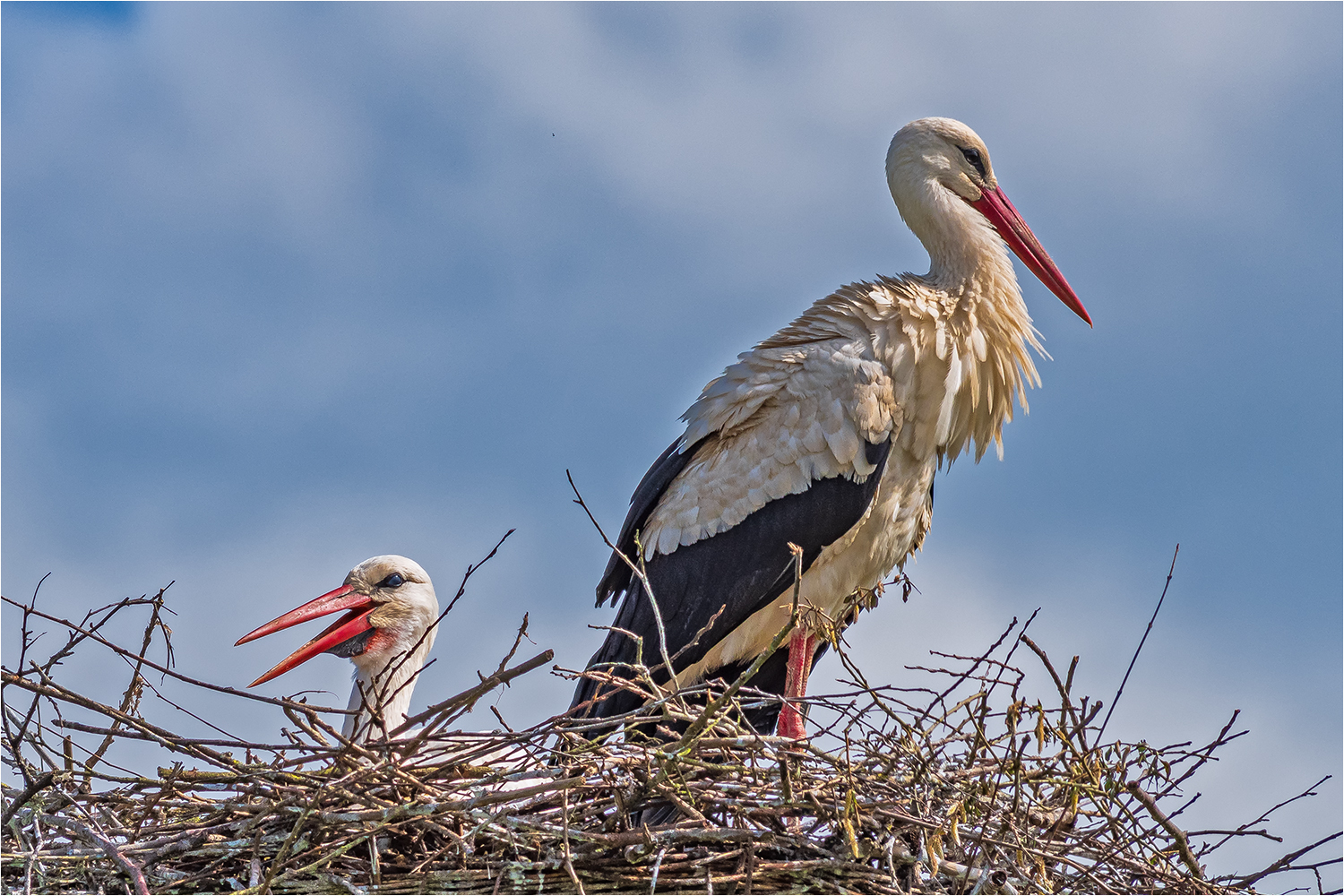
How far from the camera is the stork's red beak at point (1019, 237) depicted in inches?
199

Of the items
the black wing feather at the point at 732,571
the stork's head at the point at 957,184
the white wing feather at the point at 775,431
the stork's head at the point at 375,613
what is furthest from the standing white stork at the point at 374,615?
the stork's head at the point at 957,184

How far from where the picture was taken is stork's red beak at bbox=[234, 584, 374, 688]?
14.3 feet

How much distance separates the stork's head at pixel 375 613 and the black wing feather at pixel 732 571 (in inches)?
24.1

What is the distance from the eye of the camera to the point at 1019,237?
16.7ft

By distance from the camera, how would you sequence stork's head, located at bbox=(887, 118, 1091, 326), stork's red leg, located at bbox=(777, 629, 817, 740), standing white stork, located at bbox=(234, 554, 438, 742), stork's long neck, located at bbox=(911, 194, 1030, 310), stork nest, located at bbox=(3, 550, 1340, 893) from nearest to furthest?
stork nest, located at bbox=(3, 550, 1340, 893) < stork's red leg, located at bbox=(777, 629, 817, 740) < standing white stork, located at bbox=(234, 554, 438, 742) < stork's long neck, located at bbox=(911, 194, 1030, 310) < stork's head, located at bbox=(887, 118, 1091, 326)

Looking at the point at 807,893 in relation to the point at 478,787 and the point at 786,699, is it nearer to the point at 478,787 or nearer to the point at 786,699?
the point at 786,699

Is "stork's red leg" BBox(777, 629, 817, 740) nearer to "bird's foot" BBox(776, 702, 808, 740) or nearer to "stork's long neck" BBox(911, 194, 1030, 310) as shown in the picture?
"bird's foot" BBox(776, 702, 808, 740)

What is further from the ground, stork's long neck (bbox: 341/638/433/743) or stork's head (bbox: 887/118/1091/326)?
stork's head (bbox: 887/118/1091/326)

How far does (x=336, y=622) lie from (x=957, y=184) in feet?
9.24

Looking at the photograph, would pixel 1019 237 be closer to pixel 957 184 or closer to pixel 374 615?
pixel 957 184

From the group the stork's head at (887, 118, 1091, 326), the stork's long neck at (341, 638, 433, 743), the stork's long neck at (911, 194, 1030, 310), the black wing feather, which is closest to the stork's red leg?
the black wing feather

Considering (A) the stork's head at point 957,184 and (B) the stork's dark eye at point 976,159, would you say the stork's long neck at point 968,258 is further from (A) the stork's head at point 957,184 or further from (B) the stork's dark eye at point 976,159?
(B) the stork's dark eye at point 976,159

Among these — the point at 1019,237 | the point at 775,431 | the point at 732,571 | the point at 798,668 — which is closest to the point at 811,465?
the point at 775,431

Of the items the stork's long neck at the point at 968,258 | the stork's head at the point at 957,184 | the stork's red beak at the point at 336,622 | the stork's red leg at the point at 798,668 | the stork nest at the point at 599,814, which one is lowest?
the stork nest at the point at 599,814
